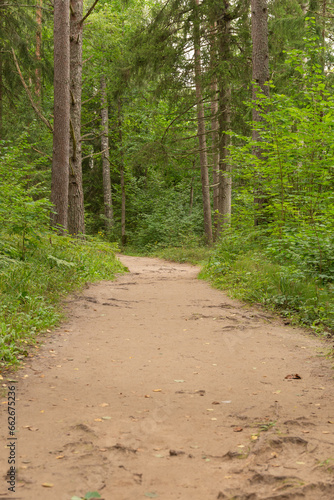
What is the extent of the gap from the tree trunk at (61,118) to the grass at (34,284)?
117 centimetres

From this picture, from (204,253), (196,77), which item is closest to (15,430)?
(196,77)

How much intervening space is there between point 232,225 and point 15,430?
8.94m

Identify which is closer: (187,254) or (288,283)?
(288,283)

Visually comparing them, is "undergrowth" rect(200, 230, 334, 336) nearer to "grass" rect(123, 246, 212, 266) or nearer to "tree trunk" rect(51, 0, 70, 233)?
"tree trunk" rect(51, 0, 70, 233)

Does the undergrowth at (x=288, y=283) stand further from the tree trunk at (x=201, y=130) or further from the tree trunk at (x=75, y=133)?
the tree trunk at (x=201, y=130)

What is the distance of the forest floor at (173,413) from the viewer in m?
2.42

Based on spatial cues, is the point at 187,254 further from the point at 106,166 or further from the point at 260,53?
the point at 260,53

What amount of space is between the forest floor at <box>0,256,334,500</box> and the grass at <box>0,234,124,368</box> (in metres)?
0.23

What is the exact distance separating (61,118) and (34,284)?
5.11 metres

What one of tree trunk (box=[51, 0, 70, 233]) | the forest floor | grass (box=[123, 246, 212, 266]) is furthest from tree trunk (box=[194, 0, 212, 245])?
the forest floor

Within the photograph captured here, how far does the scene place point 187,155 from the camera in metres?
16.0

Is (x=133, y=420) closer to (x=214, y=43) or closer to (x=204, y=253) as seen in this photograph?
(x=214, y=43)

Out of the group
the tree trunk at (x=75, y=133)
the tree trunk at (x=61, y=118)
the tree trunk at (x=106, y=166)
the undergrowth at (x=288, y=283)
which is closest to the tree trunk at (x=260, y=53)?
the undergrowth at (x=288, y=283)

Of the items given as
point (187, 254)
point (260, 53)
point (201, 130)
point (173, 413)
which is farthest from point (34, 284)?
point (201, 130)
